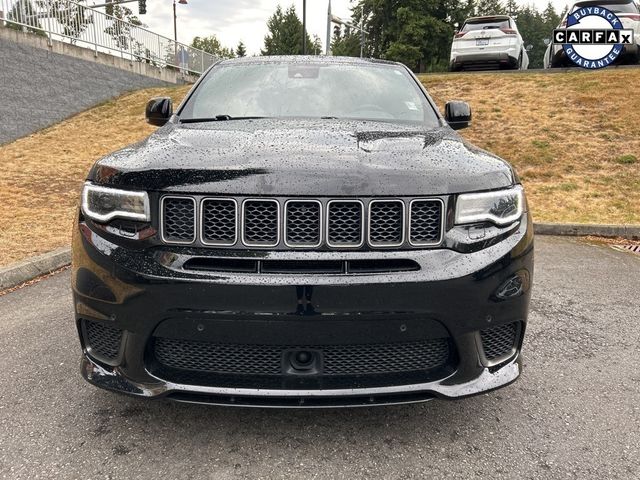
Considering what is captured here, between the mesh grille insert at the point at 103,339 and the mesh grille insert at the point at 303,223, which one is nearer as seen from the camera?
the mesh grille insert at the point at 303,223

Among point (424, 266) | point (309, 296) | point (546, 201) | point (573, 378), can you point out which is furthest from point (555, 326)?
point (546, 201)

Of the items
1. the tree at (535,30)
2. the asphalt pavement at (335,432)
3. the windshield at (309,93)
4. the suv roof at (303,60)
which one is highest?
the tree at (535,30)

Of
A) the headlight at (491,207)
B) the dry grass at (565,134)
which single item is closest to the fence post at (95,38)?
the dry grass at (565,134)

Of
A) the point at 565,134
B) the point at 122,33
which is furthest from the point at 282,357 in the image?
the point at 122,33

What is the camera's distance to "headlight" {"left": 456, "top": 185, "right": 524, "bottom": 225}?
189 centimetres

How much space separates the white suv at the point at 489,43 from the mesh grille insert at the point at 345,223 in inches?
564

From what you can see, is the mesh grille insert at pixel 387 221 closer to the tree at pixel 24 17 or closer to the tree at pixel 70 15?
the tree at pixel 24 17

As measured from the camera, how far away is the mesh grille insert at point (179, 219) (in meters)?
1.82

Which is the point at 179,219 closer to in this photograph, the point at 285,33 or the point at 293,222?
the point at 293,222

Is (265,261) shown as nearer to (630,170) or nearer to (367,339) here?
(367,339)

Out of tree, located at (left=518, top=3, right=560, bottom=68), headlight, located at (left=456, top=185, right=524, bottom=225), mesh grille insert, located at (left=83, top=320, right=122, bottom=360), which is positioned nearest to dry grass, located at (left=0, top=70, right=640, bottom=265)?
mesh grille insert, located at (left=83, top=320, right=122, bottom=360)

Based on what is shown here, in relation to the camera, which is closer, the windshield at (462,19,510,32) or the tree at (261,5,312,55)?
the windshield at (462,19,510,32)

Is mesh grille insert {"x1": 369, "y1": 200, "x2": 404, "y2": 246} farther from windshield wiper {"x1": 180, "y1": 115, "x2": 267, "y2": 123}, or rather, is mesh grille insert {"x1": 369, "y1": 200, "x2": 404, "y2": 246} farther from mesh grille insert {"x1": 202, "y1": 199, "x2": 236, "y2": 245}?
windshield wiper {"x1": 180, "y1": 115, "x2": 267, "y2": 123}

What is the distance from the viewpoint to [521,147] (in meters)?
10.1
